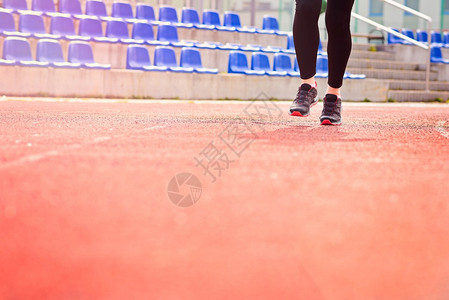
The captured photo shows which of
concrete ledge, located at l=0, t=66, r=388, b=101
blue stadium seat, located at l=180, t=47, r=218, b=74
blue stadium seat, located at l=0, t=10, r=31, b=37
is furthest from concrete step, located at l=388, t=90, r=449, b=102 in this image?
blue stadium seat, located at l=0, t=10, r=31, b=37

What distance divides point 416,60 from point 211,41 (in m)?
3.43

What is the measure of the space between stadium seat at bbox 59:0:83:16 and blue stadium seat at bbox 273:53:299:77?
2.70 meters

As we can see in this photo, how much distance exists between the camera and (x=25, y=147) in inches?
69.2

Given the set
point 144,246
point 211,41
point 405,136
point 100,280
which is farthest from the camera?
point 211,41

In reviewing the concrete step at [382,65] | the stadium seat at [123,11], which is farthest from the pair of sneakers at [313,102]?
the concrete step at [382,65]

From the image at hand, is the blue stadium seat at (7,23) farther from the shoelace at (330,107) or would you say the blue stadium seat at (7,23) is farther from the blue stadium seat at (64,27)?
the shoelace at (330,107)

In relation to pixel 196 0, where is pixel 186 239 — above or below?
below

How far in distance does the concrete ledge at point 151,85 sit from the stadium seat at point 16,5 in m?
1.50

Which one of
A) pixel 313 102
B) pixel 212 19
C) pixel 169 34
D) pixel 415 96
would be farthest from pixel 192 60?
pixel 313 102

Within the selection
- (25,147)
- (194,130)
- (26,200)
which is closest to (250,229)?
(26,200)

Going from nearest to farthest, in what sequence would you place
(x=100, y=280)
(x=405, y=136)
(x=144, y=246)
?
(x=100, y=280) < (x=144, y=246) < (x=405, y=136)

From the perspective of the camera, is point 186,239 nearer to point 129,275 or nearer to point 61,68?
point 129,275

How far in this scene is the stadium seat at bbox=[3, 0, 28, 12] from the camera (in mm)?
8133

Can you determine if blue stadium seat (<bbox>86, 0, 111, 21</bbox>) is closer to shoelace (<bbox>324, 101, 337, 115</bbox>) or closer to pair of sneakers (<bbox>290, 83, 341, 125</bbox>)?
pair of sneakers (<bbox>290, 83, 341, 125</bbox>)
